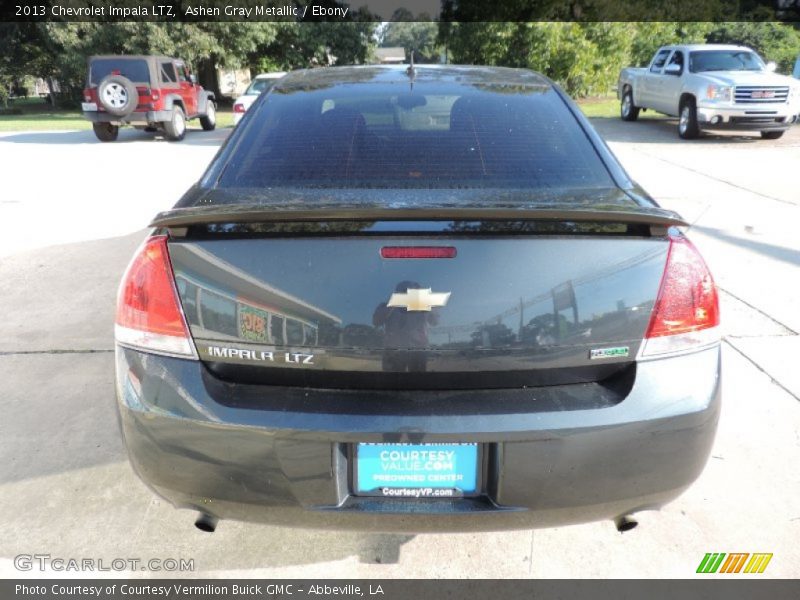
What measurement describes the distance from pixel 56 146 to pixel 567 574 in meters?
16.7

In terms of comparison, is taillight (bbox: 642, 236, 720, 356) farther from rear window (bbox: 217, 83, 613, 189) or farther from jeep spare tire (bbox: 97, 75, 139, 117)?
jeep spare tire (bbox: 97, 75, 139, 117)

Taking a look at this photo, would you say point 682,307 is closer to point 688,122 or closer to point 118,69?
point 688,122

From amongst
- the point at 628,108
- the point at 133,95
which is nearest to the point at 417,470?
the point at 133,95

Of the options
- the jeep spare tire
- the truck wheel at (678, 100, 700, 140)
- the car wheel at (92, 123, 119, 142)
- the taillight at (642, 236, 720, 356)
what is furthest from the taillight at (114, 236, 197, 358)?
the car wheel at (92, 123, 119, 142)

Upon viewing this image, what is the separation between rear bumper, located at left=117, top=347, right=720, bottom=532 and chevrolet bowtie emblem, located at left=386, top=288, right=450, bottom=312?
0.27m

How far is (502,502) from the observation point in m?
1.79

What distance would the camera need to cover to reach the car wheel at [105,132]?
16.3 metres

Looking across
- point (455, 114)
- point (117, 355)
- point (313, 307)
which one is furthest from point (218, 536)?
point (455, 114)

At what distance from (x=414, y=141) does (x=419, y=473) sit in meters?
1.33

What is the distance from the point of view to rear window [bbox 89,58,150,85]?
15750mm

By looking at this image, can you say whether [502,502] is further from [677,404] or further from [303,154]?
[303,154]

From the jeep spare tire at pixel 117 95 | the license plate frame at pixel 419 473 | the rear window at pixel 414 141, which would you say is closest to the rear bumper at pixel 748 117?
the rear window at pixel 414 141

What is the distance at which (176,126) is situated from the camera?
16.3 m
